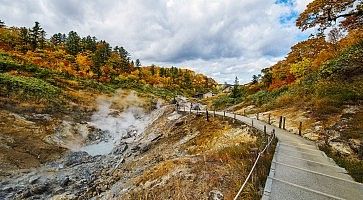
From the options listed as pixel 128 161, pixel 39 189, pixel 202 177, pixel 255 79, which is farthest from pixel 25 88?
pixel 255 79

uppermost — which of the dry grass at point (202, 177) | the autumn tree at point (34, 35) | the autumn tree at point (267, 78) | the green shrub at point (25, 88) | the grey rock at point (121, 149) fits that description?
the autumn tree at point (34, 35)

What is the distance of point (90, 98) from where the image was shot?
5400 cm

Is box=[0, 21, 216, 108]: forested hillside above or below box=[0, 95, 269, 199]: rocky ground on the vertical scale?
above

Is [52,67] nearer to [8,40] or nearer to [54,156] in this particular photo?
[8,40]

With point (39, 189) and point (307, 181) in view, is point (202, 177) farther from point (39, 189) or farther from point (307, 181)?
point (39, 189)

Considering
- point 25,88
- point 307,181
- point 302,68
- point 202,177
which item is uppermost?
point 302,68

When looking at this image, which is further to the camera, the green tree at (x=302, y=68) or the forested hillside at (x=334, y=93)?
the green tree at (x=302, y=68)

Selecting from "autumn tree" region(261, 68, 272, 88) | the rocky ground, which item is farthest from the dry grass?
"autumn tree" region(261, 68, 272, 88)

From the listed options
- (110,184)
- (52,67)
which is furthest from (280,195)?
(52,67)

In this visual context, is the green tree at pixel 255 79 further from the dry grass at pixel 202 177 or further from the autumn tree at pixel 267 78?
the dry grass at pixel 202 177

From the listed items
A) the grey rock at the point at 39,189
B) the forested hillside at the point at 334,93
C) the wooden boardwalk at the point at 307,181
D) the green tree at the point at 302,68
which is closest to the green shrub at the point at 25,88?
the grey rock at the point at 39,189

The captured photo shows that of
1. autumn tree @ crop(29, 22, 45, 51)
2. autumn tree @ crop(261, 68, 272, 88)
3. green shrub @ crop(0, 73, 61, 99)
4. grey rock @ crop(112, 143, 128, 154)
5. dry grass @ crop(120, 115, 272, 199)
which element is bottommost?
grey rock @ crop(112, 143, 128, 154)

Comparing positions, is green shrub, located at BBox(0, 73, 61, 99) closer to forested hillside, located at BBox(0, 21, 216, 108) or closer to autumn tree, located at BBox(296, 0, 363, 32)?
forested hillside, located at BBox(0, 21, 216, 108)

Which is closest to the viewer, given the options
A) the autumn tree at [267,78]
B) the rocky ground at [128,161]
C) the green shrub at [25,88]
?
the rocky ground at [128,161]
